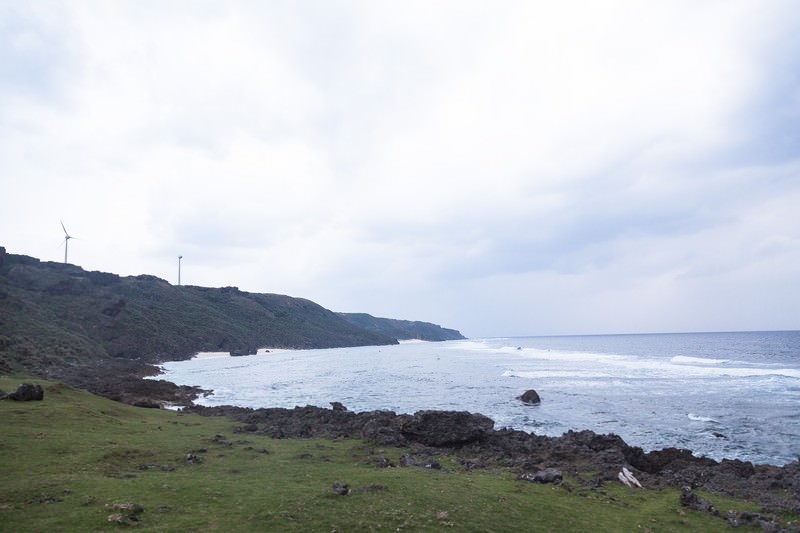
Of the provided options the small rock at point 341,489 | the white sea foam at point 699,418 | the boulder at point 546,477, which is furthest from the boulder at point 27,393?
the white sea foam at point 699,418

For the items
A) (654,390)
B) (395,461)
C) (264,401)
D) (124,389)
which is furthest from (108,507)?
(654,390)

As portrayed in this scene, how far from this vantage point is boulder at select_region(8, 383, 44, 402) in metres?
24.9

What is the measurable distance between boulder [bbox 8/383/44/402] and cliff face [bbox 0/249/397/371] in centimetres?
2973

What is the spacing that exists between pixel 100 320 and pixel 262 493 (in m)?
133

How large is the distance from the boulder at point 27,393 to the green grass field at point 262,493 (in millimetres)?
2256

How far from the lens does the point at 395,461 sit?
21641 millimetres

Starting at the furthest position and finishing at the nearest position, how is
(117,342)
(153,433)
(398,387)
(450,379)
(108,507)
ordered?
(117,342) < (450,379) < (398,387) < (153,433) < (108,507)

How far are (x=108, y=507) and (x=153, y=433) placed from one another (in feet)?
47.0

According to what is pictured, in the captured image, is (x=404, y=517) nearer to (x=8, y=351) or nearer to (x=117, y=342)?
(x=8, y=351)

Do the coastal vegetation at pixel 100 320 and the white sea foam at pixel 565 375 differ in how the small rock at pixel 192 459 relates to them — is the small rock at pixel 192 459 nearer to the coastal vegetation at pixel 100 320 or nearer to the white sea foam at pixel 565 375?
the coastal vegetation at pixel 100 320

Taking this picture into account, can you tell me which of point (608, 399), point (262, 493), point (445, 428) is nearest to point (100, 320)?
point (608, 399)

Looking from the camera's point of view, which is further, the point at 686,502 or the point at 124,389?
the point at 124,389

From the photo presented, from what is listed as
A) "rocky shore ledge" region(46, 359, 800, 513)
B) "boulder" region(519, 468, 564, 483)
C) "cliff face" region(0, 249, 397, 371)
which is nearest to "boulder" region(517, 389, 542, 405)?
"rocky shore ledge" region(46, 359, 800, 513)

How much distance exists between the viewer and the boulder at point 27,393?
81.5ft
